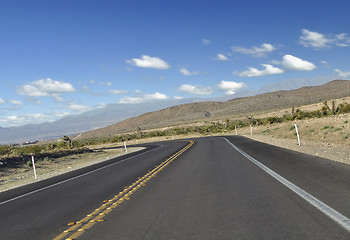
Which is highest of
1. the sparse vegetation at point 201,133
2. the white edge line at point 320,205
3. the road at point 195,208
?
the sparse vegetation at point 201,133

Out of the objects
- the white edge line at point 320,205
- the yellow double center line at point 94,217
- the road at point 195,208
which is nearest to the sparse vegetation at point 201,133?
the road at point 195,208

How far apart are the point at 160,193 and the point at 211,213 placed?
265cm

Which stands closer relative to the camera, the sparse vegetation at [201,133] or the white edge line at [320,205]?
the white edge line at [320,205]

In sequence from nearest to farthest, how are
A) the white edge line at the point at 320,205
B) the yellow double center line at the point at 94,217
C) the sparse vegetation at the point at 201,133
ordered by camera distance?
the white edge line at the point at 320,205, the yellow double center line at the point at 94,217, the sparse vegetation at the point at 201,133

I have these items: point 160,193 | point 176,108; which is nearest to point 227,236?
point 160,193

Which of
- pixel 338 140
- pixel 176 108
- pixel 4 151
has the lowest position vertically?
pixel 338 140

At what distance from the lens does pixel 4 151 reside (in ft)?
113

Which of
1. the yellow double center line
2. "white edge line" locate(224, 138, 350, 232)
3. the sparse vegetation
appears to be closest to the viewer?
"white edge line" locate(224, 138, 350, 232)

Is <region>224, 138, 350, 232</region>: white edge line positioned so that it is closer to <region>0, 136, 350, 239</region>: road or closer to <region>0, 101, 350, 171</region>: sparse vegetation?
<region>0, 136, 350, 239</region>: road

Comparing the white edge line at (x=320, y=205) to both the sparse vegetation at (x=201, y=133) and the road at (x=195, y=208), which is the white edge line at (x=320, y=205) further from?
the sparse vegetation at (x=201, y=133)

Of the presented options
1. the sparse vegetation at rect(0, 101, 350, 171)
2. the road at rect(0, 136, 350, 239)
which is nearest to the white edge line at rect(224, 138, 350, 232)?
the road at rect(0, 136, 350, 239)

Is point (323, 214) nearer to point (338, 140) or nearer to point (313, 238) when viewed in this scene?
point (313, 238)

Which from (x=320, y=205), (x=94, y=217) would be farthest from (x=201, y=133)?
(x=320, y=205)

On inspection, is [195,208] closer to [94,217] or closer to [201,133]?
[94,217]
